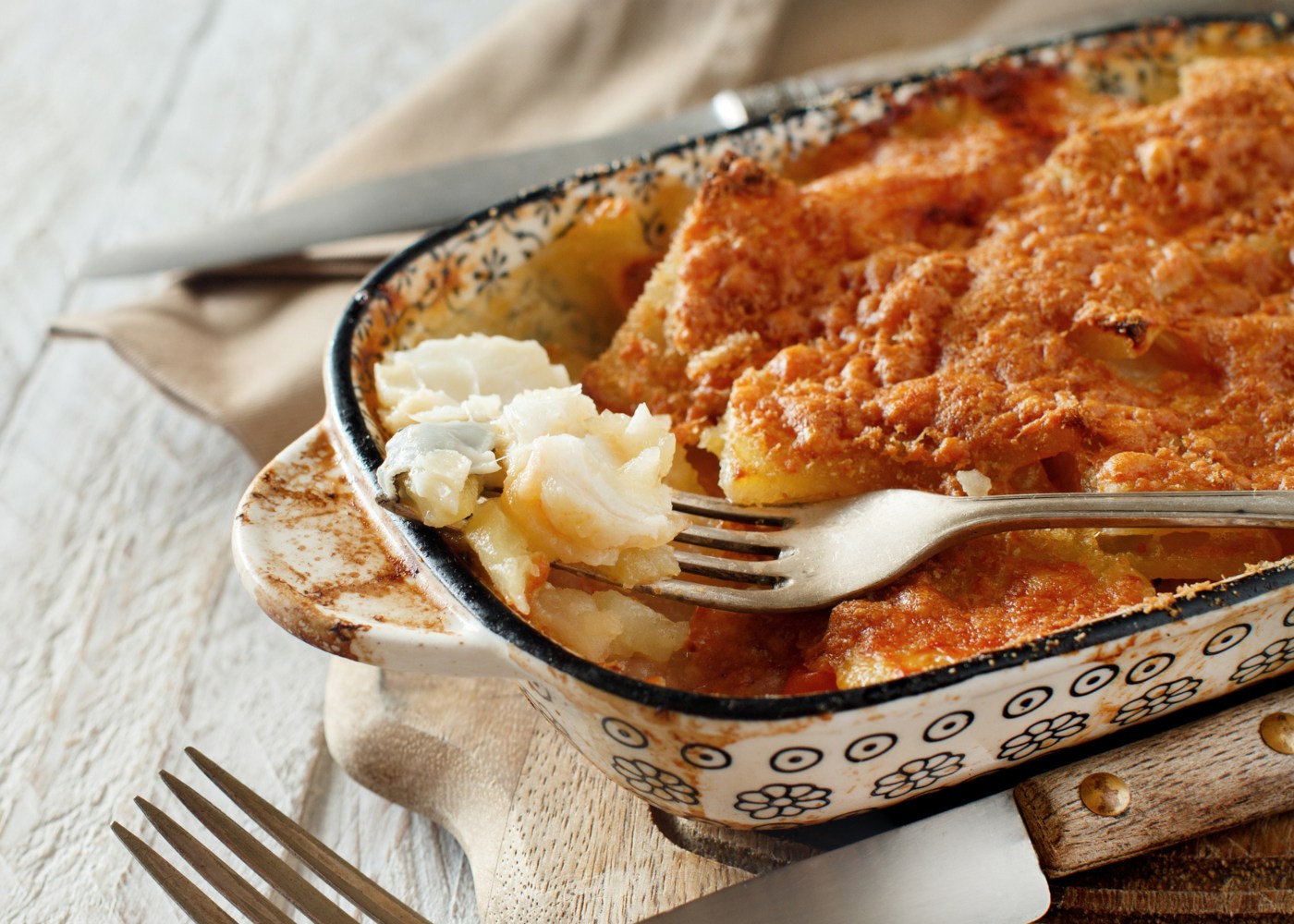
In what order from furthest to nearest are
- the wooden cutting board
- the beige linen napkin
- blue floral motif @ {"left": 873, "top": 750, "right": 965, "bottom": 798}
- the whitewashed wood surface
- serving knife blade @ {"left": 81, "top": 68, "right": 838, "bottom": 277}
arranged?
the beige linen napkin
serving knife blade @ {"left": 81, "top": 68, "right": 838, "bottom": 277}
the whitewashed wood surface
the wooden cutting board
blue floral motif @ {"left": 873, "top": 750, "right": 965, "bottom": 798}

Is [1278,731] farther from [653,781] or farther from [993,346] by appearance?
[653,781]

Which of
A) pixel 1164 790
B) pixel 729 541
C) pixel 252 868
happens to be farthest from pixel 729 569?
pixel 252 868

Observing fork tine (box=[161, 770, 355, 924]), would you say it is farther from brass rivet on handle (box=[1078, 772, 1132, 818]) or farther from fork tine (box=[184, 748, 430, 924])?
brass rivet on handle (box=[1078, 772, 1132, 818])

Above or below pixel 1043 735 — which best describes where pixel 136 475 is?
above

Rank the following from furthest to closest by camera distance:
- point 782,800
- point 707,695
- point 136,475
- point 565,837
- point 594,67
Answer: point 594,67 → point 136,475 → point 565,837 → point 782,800 → point 707,695

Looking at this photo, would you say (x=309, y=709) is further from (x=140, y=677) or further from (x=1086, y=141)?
(x=1086, y=141)

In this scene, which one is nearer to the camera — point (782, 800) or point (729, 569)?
point (782, 800)

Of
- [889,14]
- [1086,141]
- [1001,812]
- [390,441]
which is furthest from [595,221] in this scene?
[889,14]

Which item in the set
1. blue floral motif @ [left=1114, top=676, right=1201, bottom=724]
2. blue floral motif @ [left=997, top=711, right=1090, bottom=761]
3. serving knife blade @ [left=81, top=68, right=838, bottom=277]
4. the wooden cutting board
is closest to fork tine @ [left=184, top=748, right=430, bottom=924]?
the wooden cutting board
